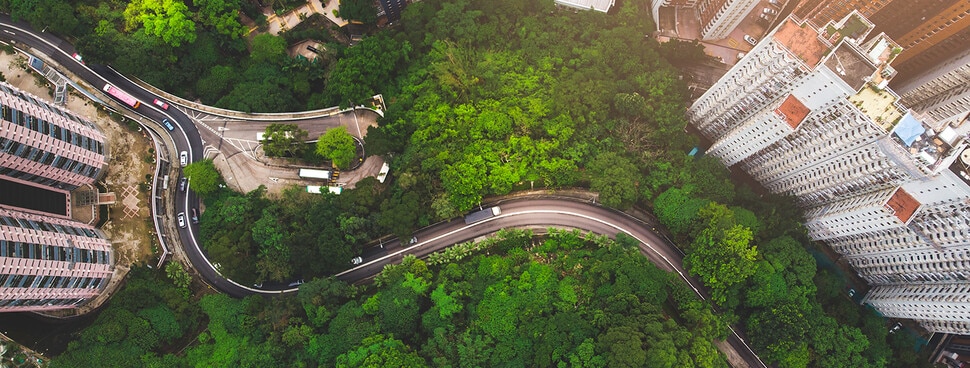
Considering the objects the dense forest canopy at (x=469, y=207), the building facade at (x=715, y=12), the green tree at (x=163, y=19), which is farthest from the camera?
the building facade at (x=715, y=12)

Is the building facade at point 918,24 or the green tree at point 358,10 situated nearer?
the building facade at point 918,24

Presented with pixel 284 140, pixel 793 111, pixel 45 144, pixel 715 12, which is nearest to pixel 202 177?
pixel 284 140

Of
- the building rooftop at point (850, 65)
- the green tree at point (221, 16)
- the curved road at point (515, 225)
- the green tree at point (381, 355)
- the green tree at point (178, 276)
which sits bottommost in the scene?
the green tree at point (381, 355)

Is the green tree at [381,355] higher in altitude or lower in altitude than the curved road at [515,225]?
lower

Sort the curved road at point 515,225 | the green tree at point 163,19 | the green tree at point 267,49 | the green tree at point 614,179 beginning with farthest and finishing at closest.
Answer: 1. the green tree at point 267,49
2. the green tree at point 163,19
3. the curved road at point 515,225
4. the green tree at point 614,179

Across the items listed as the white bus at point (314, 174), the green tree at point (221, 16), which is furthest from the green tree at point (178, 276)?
the green tree at point (221, 16)

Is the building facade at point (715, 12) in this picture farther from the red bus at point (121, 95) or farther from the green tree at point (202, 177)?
the red bus at point (121, 95)
